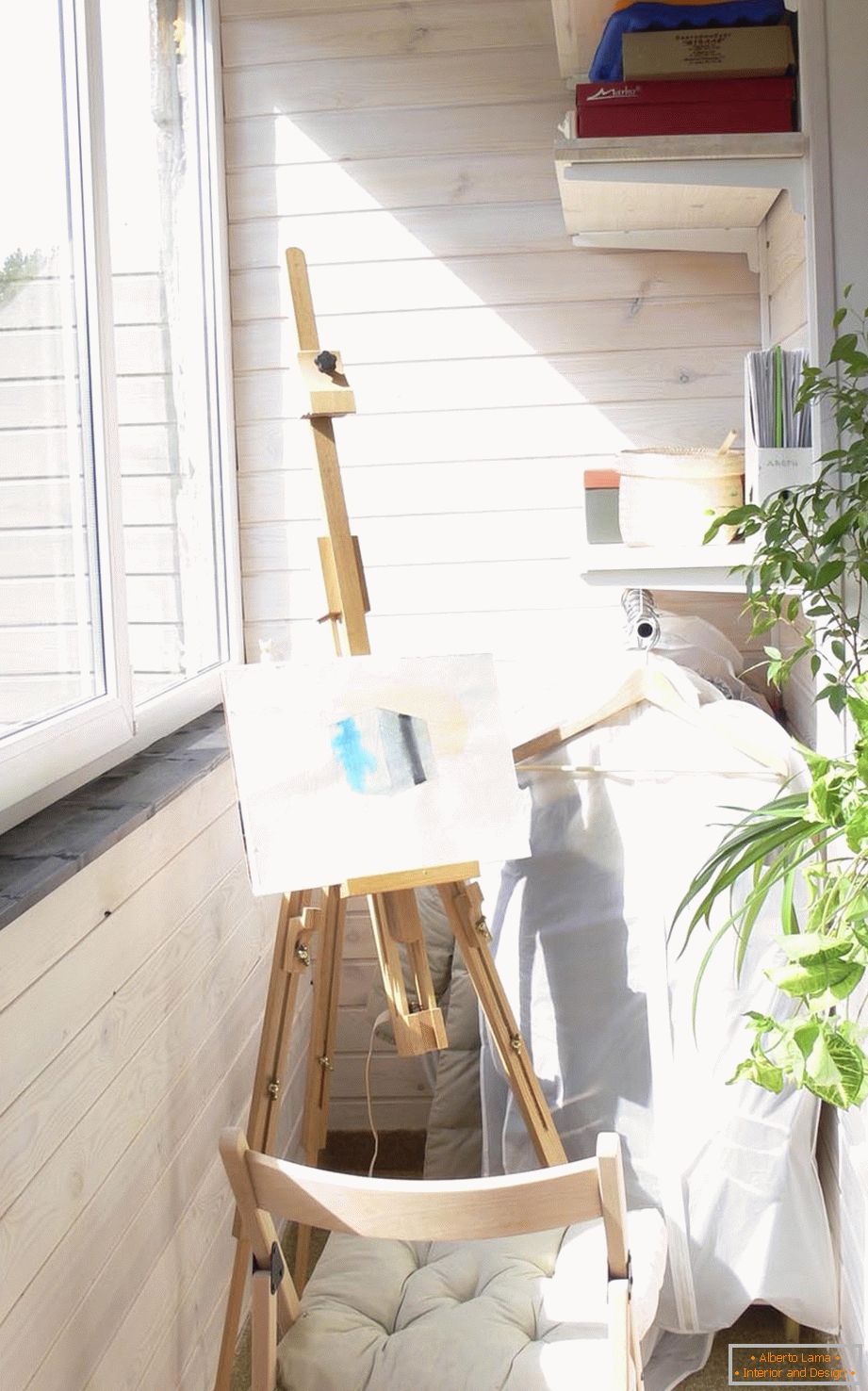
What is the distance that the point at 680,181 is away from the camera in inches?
75.8

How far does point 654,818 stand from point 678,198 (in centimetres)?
102

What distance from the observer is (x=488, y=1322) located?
5.08 feet

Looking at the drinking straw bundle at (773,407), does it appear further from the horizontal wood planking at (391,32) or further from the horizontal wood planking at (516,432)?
the horizontal wood planking at (391,32)

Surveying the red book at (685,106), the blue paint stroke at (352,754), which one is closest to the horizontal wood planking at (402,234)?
the red book at (685,106)

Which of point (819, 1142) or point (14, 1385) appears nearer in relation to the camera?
point (14, 1385)

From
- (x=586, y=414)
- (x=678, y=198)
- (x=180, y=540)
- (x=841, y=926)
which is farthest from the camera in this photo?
(x=586, y=414)

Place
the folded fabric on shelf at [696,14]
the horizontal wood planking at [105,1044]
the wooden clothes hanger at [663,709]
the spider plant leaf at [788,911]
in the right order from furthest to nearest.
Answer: the wooden clothes hanger at [663,709], the folded fabric on shelf at [696,14], the horizontal wood planking at [105,1044], the spider plant leaf at [788,911]

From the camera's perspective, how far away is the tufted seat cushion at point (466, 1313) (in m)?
1.45

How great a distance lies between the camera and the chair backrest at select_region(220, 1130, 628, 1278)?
1.20 metres

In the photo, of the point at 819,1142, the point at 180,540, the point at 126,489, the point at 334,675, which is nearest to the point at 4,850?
the point at 334,675

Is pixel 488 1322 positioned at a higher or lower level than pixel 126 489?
lower

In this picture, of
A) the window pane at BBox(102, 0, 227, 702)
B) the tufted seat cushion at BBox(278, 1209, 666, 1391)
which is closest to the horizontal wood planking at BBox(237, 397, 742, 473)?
the window pane at BBox(102, 0, 227, 702)

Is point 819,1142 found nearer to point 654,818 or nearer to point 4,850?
point 654,818

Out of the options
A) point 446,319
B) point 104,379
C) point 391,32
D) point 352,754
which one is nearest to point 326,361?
point 104,379
